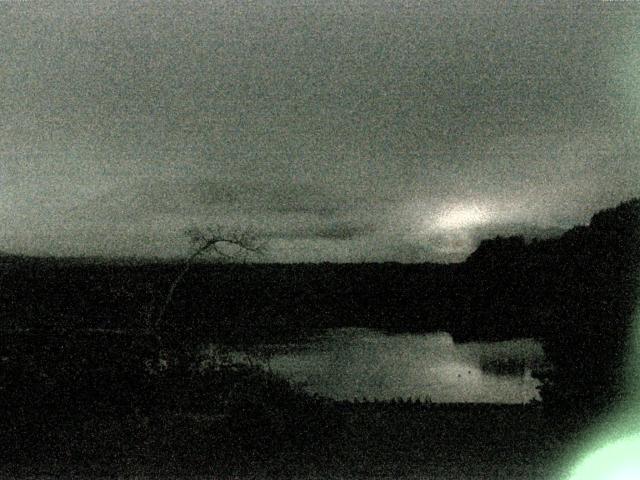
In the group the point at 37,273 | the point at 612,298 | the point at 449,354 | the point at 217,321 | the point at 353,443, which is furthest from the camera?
the point at 449,354

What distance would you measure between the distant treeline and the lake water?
49 cm

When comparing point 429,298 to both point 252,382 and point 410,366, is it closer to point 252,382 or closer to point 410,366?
point 410,366

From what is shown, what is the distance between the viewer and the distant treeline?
6.46 meters

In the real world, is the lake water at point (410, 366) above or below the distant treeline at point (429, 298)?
below

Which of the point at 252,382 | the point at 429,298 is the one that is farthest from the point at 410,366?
the point at 252,382

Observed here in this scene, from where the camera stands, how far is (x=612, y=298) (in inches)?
253

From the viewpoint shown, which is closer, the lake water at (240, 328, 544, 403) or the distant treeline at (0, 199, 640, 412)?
the distant treeline at (0, 199, 640, 412)

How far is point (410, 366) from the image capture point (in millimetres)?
14344

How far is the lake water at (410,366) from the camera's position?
11.8 m

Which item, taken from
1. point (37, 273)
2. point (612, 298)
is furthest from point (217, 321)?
point (612, 298)

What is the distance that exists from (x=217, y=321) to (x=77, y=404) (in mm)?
2842

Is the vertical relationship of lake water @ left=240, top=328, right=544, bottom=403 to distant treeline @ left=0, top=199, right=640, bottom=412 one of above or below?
below

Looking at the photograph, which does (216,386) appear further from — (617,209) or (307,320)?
(617,209)

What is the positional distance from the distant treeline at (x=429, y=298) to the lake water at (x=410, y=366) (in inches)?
19.3
